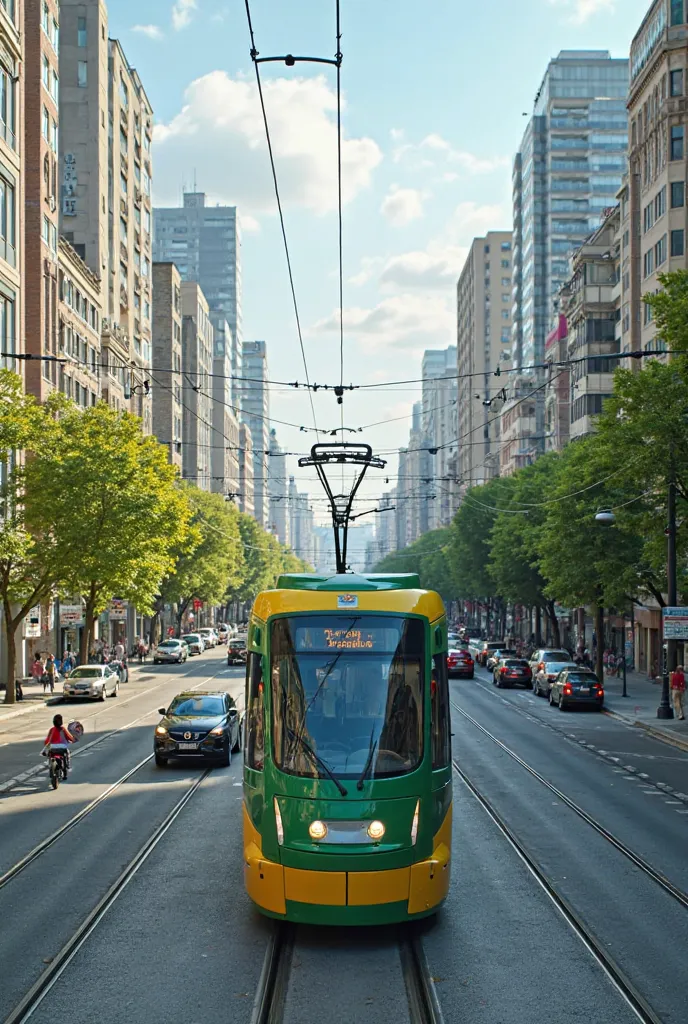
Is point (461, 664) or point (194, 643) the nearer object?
point (461, 664)

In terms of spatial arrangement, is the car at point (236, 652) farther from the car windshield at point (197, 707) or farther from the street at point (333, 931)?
the street at point (333, 931)

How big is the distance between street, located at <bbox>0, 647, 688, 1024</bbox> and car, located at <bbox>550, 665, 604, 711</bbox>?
675 inches

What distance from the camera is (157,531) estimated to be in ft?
153

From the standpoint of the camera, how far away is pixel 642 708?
43.9m

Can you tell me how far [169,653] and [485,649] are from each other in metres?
19.8

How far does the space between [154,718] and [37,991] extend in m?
29.0

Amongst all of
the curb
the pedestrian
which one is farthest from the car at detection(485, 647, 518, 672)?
the pedestrian

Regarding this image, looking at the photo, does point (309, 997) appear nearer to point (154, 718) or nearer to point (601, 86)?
point (154, 718)

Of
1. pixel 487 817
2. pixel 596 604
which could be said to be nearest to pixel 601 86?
pixel 596 604

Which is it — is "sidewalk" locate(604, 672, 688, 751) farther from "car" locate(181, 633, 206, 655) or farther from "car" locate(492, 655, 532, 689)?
"car" locate(181, 633, 206, 655)

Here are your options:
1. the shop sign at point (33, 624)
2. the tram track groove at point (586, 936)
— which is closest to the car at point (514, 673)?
the shop sign at point (33, 624)

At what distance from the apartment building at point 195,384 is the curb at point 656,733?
8518 centimetres

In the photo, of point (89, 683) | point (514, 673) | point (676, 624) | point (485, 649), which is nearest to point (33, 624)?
point (89, 683)

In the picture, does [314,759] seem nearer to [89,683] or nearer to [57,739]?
[57,739]
